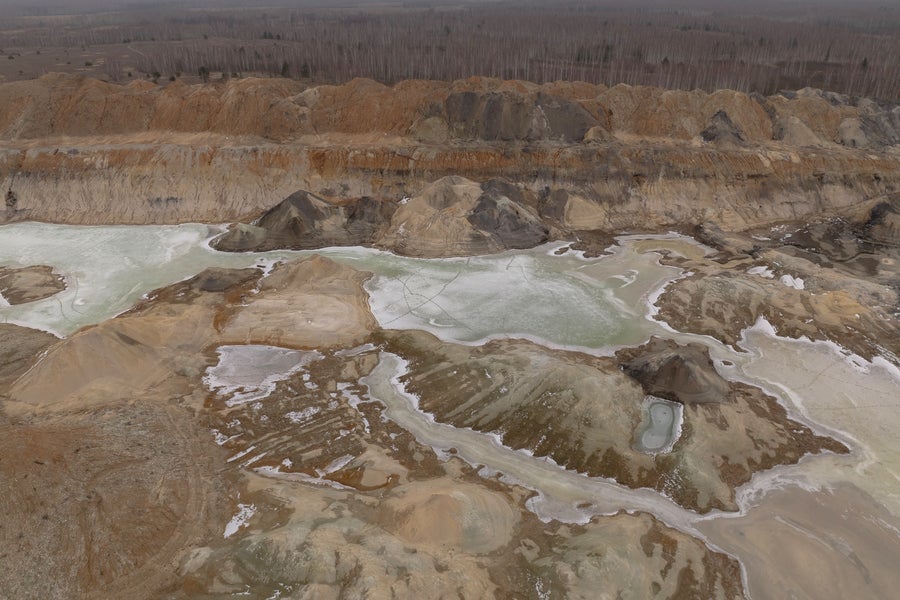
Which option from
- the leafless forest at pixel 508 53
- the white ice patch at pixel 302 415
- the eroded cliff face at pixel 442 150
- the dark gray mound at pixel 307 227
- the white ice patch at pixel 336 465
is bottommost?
the white ice patch at pixel 336 465

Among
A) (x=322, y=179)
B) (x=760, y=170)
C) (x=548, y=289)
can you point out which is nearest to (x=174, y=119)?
(x=322, y=179)

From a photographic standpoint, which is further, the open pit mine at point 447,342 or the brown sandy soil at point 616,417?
the brown sandy soil at point 616,417

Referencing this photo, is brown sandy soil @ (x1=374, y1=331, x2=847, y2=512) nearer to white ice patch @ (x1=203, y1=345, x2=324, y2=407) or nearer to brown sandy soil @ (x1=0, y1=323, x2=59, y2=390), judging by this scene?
white ice patch @ (x1=203, y1=345, x2=324, y2=407)

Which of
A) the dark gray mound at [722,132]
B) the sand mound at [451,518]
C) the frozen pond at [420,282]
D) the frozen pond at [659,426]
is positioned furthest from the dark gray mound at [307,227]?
the dark gray mound at [722,132]

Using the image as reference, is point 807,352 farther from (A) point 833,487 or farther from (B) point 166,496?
(B) point 166,496

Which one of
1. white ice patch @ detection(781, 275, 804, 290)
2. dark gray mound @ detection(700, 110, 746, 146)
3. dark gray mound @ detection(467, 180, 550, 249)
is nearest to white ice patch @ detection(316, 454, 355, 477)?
dark gray mound @ detection(467, 180, 550, 249)

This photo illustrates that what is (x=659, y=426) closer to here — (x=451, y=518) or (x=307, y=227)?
(x=451, y=518)

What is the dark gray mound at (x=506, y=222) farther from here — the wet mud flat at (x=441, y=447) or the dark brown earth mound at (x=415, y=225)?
the wet mud flat at (x=441, y=447)
